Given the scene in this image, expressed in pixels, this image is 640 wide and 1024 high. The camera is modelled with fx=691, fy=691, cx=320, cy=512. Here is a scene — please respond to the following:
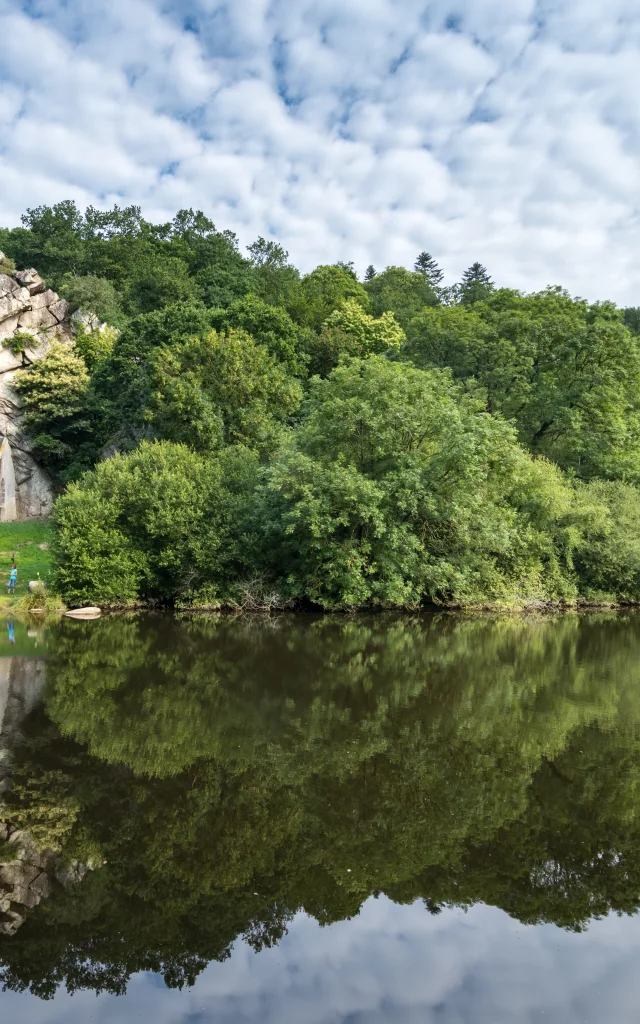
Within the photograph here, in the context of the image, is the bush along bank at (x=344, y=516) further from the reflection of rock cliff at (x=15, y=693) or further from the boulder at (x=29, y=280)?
the boulder at (x=29, y=280)

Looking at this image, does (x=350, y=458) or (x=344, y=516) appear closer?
(x=344, y=516)

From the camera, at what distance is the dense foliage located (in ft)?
87.9

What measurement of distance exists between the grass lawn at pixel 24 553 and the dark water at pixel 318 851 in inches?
621

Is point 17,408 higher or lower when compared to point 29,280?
lower

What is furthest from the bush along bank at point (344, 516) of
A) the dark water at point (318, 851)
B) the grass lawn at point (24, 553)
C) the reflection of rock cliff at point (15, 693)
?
the dark water at point (318, 851)

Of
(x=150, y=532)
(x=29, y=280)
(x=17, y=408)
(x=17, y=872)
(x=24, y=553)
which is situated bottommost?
(x=17, y=872)

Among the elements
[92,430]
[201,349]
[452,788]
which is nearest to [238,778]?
[452,788]

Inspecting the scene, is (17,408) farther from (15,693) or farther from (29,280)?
(15,693)

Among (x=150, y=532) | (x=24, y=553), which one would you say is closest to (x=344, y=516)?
(x=150, y=532)

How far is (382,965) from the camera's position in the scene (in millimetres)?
6004

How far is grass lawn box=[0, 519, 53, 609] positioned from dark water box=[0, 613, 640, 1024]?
15769 mm

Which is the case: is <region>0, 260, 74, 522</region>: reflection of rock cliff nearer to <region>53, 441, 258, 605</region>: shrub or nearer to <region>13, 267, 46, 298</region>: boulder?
<region>13, 267, 46, 298</region>: boulder

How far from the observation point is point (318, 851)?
7.56 metres

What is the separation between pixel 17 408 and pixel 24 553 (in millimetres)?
17013
